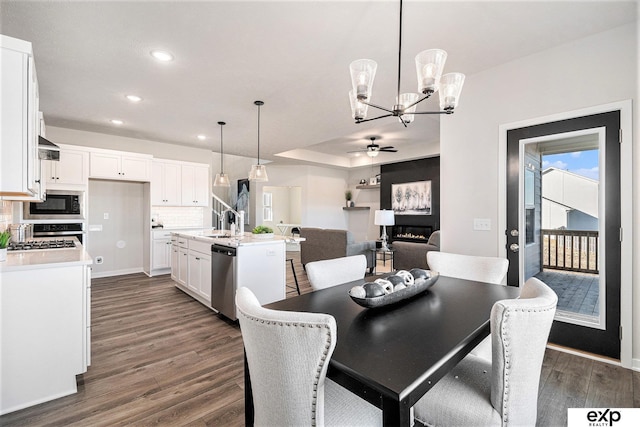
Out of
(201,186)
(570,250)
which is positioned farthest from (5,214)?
(570,250)

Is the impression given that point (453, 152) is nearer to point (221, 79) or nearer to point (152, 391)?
point (221, 79)

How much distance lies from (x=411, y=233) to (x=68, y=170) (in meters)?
7.50

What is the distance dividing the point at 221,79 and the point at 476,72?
8.81 feet

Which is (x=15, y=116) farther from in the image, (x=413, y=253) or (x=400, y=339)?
(x=413, y=253)

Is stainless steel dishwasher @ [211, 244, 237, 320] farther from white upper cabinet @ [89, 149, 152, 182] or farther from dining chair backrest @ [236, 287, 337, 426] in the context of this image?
white upper cabinet @ [89, 149, 152, 182]

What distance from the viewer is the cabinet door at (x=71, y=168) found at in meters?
4.49

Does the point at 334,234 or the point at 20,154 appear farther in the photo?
the point at 334,234

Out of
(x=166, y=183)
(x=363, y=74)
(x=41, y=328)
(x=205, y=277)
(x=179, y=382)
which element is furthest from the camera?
(x=166, y=183)

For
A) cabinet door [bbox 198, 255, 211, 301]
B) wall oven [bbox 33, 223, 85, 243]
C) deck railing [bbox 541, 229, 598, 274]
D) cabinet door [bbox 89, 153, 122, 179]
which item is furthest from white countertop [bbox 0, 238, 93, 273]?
deck railing [bbox 541, 229, 598, 274]

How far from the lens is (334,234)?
5422mm

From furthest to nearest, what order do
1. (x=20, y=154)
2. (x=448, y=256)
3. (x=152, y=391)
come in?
1. (x=448, y=256)
2. (x=152, y=391)
3. (x=20, y=154)

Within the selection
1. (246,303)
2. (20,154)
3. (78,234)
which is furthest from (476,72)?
(78,234)

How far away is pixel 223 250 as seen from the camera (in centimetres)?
330

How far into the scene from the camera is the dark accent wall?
7.55 m
